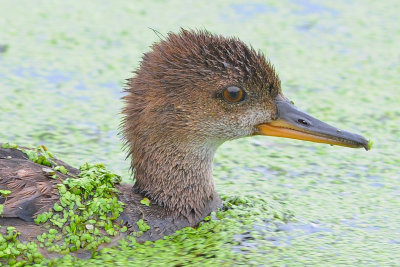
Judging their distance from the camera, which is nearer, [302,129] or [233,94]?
[233,94]

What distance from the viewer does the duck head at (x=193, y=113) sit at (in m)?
7.33

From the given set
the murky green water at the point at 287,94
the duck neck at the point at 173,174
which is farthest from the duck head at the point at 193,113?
the murky green water at the point at 287,94

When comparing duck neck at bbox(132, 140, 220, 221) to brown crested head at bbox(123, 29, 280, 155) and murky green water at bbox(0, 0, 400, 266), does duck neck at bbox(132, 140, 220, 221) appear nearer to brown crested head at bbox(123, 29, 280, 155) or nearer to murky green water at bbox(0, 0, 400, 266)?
brown crested head at bbox(123, 29, 280, 155)

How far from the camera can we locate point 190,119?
24.0 feet

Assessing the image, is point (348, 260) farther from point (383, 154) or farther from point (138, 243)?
point (383, 154)

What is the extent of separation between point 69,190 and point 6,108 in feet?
10.7

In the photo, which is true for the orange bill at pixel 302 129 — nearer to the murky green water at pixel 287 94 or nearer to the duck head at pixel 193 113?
the duck head at pixel 193 113

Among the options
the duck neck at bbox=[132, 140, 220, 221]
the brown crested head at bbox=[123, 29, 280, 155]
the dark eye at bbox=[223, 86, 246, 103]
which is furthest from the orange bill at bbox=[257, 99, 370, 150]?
the duck neck at bbox=[132, 140, 220, 221]

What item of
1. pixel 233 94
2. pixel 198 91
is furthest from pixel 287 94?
pixel 198 91

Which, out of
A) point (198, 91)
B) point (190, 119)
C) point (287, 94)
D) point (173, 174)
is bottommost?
point (173, 174)

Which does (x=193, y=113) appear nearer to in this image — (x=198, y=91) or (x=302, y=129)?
(x=198, y=91)

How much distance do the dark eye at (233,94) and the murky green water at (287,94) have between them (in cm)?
103

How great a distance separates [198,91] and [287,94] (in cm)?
333

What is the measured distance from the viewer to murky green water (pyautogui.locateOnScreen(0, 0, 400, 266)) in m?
7.39
